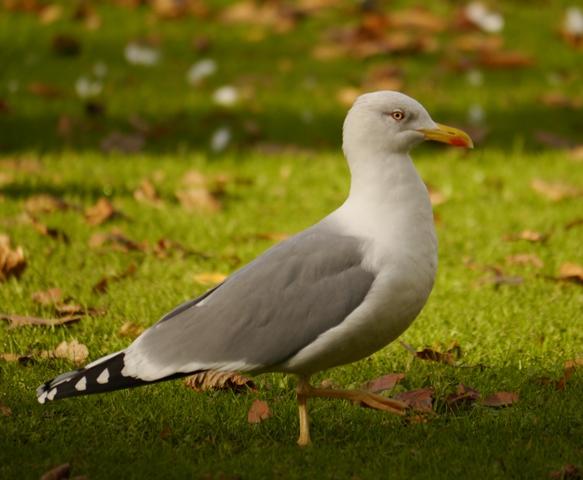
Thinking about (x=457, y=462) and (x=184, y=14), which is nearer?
(x=457, y=462)

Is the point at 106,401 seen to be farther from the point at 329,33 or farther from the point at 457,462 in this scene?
the point at 329,33

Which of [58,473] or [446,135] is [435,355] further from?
[58,473]

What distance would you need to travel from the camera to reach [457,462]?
11.9 feet

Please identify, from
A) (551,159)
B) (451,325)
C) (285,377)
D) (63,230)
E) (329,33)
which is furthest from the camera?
(329,33)

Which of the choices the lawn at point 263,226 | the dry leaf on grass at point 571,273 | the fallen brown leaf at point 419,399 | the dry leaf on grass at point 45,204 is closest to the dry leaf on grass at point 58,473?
the lawn at point 263,226

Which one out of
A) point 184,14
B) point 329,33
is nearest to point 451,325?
point 329,33

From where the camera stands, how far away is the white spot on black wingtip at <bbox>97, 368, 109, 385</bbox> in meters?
3.76

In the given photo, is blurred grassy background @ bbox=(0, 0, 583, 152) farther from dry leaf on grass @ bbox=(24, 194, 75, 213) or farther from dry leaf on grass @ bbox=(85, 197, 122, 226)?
dry leaf on grass @ bbox=(85, 197, 122, 226)

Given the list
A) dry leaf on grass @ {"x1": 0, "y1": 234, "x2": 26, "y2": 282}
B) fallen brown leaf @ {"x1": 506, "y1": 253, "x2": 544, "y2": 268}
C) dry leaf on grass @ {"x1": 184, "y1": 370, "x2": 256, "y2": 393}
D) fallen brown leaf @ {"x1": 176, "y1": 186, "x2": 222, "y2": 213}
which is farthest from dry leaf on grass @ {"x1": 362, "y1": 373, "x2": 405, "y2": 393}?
fallen brown leaf @ {"x1": 176, "y1": 186, "x2": 222, "y2": 213}

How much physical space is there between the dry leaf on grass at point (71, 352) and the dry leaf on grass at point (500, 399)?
1.59 meters

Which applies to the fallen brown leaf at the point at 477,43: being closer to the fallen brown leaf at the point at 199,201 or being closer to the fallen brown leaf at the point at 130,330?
the fallen brown leaf at the point at 199,201

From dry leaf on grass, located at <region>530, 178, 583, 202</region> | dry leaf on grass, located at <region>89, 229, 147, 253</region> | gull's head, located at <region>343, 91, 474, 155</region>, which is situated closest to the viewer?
gull's head, located at <region>343, 91, 474, 155</region>

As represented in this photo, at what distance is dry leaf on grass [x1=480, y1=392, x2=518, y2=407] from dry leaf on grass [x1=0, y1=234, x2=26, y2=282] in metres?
2.62

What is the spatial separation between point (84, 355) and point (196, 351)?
98 cm
